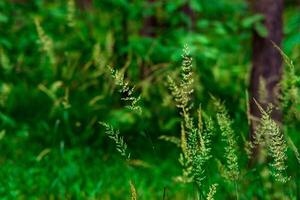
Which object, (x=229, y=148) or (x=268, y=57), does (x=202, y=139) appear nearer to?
(x=229, y=148)

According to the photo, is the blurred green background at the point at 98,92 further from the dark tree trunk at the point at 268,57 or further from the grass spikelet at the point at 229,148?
the grass spikelet at the point at 229,148

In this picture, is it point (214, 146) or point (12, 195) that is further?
point (214, 146)

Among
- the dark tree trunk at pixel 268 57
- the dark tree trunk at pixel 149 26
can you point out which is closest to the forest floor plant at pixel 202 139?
the dark tree trunk at pixel 268 57

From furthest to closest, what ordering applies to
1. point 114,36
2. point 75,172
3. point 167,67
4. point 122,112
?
point 114,36 < point 167,67 < point 122,112 < point 75,172

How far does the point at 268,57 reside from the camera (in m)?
5.08

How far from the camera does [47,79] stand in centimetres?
581

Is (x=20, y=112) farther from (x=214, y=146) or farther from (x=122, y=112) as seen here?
(x=214, y=146)

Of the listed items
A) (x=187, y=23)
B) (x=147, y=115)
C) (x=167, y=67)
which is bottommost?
(x=147, y=115)

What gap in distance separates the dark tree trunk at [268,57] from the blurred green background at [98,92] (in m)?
0.14

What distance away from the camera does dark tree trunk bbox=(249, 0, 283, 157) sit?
16.4ft

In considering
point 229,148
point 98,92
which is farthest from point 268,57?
point 229,148

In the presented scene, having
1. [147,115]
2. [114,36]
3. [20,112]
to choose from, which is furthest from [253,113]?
[20,112]

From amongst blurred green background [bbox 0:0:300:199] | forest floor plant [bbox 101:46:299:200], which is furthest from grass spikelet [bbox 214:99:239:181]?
blurred green background [bbox 0:0:300:199]

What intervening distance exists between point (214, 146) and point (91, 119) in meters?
1.12
